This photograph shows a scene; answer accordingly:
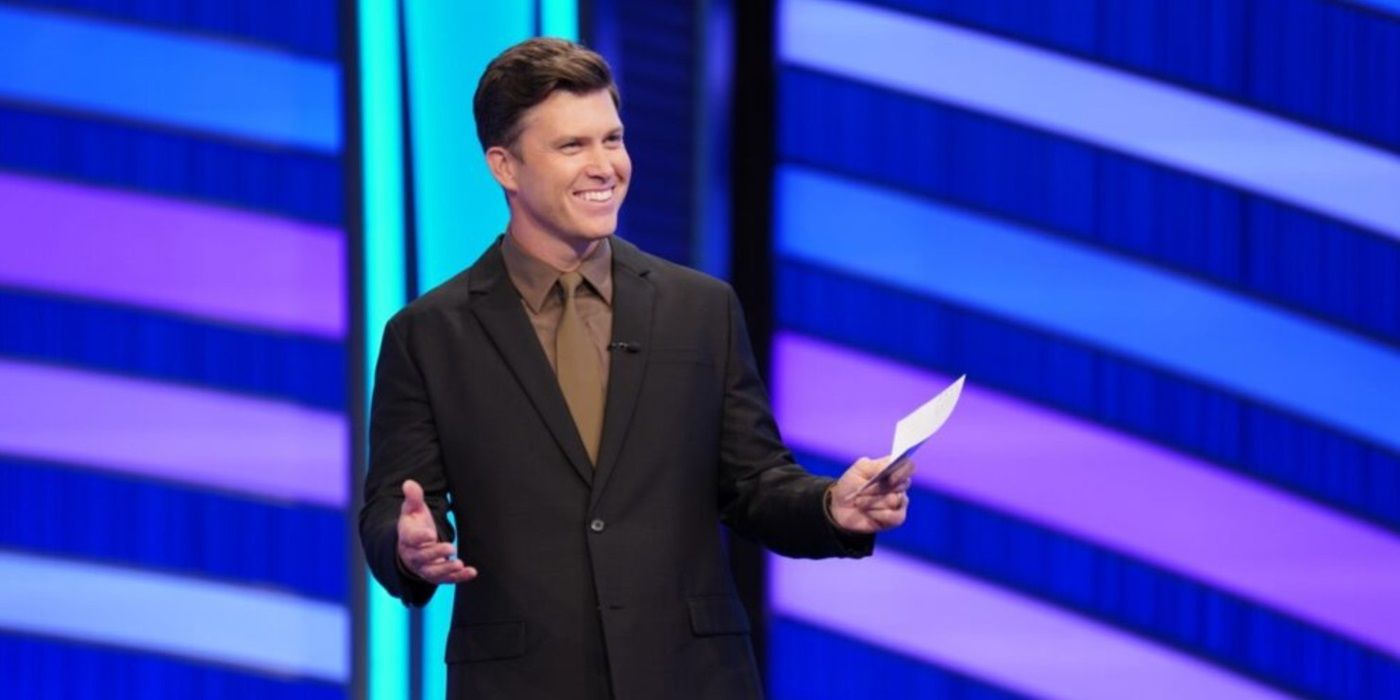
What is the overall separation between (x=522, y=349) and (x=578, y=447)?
0.14 metres

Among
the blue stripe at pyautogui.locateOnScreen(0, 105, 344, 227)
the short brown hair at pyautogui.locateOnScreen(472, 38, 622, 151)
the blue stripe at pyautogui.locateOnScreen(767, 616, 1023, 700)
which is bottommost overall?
the blue stripe at pyautogui.locateOnScreen(767, 616, 1023, 700)

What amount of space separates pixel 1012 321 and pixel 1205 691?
91 centimetres

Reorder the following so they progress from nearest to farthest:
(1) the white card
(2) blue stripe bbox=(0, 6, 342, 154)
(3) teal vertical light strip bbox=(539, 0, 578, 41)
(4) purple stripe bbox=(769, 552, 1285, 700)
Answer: (1) the white card → (3) teal vertical light strip bbox=(539, 0, 578, 41) → (4) purple stripe bbox=(769, 552, 1285, 700) → (2) blue stripe bbox=(0, 6, 342, 154)

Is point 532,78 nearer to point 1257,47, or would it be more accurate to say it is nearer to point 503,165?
point 503,165

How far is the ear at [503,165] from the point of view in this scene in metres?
2.47

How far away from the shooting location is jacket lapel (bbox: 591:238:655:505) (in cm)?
235

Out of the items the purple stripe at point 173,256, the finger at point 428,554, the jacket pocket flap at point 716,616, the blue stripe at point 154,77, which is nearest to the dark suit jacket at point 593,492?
the jacket pocket flap at point 716,616

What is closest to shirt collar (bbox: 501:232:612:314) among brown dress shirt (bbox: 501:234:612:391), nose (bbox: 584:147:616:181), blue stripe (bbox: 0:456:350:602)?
brown dress shirt (bbox: 501:234:612:391)

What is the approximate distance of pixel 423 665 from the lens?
415 centimetres

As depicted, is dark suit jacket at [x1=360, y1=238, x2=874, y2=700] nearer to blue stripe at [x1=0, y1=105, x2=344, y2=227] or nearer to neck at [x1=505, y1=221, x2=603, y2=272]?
neck at [x1=505, y1=221, x2=603, y2=272]

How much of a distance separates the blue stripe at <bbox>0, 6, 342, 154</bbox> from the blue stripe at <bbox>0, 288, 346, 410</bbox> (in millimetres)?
449

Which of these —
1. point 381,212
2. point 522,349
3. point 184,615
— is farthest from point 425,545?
point 184,615

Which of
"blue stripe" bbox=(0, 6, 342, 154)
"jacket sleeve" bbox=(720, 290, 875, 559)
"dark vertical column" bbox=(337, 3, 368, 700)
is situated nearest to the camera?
"jacket sleeve" bbox=(720, 290, 875, 559)

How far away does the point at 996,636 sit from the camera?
443 cm
